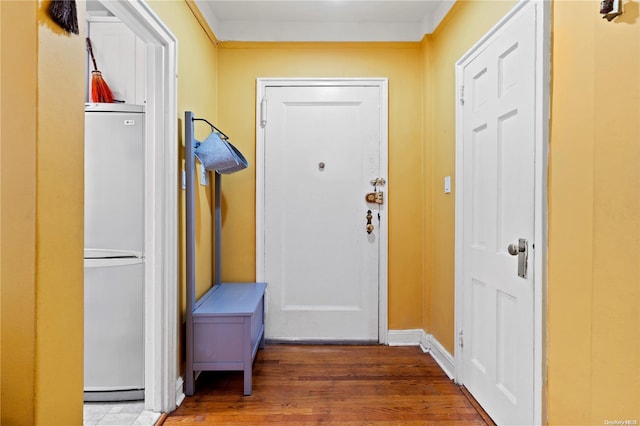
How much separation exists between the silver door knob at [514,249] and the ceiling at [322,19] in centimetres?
170

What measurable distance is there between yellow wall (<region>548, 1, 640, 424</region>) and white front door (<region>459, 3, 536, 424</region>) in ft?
0.41

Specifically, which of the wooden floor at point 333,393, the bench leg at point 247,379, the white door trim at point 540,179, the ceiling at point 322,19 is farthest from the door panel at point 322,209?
the white door trim at point 540,179

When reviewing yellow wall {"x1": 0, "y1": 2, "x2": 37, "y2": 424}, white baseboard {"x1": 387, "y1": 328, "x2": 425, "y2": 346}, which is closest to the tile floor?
yellow wall {"x1": 0, "y1": 2, "x2": 37, "y2": 424}

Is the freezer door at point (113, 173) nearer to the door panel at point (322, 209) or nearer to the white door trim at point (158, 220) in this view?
the white door trim at point (158, 220)

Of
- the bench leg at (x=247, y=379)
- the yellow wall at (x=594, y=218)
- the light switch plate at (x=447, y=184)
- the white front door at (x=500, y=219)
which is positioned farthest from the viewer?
the light switch plate at (x=447, y=184)

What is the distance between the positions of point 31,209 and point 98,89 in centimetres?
137

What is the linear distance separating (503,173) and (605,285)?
0.70 meters

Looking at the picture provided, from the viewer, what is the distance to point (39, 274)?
895 millimetres

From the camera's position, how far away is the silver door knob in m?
1.48

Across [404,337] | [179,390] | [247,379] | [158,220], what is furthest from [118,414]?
[404,337]

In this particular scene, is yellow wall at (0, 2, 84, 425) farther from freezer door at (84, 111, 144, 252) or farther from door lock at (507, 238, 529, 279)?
door lock at (507, 238, 529, 279)

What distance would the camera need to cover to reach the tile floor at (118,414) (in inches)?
66.6

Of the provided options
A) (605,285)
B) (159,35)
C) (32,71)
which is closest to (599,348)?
(605,285)

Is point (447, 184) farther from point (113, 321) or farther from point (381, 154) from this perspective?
point (113, 321)
